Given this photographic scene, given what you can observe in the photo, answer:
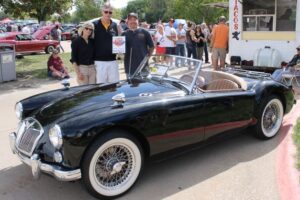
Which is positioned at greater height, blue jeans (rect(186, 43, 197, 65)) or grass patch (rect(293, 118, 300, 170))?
blue jeans (rect(186, 43, 197, 65))

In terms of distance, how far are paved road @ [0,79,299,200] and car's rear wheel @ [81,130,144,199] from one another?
0.18 m

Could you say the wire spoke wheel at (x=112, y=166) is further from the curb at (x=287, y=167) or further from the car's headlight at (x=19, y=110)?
the curb at (x=287, y=167)

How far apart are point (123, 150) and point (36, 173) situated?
2.74ft

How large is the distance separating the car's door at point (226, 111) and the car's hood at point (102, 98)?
0.38m

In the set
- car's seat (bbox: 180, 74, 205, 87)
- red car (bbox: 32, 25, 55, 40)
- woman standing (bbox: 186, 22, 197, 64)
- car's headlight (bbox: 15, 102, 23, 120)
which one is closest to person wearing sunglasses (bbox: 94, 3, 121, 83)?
car's seat (bbox: 180, 74, 205, 87)

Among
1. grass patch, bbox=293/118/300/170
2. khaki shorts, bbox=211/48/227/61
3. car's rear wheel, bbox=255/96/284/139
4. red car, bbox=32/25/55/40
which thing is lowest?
grass patch, bbox=293/118/300/170

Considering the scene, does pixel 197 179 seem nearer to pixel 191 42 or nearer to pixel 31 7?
pixel 191 42

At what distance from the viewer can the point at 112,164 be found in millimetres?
3750

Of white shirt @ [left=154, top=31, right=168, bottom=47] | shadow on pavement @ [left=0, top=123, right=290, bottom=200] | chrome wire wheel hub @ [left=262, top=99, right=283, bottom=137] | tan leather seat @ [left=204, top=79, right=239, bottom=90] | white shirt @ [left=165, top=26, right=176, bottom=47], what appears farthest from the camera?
white shirt @ [left=154, top=31, right=168, bottom=47]

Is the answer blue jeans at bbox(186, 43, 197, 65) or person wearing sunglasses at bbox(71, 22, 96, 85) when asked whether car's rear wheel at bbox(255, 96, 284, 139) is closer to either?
person wearing sunglasses at bbox(71, 22, 96, 85)

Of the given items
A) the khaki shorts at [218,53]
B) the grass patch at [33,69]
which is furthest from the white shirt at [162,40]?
the grass patch at [33,69]

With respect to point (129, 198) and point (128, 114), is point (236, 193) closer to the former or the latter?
point (129, 198)

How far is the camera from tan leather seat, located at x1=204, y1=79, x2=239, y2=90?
504cm

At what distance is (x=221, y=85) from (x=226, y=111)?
0.59 m
